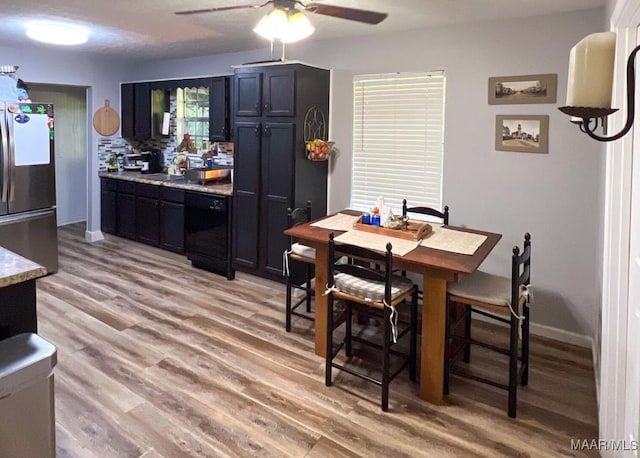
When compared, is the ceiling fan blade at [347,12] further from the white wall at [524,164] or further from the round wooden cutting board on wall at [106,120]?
the round wooden cutting board on wall at [106,120]

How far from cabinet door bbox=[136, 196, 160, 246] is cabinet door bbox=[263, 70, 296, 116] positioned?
2.04 metres

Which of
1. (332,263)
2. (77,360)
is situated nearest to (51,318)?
(77,360)

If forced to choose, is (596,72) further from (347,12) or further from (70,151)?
(70,151)

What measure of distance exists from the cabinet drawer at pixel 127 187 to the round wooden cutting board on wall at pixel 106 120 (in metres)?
0.76

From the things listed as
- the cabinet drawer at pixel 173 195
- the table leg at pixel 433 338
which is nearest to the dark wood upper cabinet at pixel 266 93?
the cabinet drawer at pixel 173 195

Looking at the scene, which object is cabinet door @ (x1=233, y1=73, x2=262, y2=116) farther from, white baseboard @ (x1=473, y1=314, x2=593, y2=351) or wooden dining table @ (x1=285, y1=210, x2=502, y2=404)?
white baseboard @ (x1=473, y1=314, x2=593, y2=351)

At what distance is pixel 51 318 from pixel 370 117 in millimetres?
3125

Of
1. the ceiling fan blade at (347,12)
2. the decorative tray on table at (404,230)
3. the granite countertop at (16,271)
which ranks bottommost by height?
the granite countertop at (16,271)

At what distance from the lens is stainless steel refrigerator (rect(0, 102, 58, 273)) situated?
13.9 ft

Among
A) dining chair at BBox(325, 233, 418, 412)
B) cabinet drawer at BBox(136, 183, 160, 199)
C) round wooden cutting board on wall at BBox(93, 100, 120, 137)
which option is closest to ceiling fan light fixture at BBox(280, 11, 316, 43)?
dining chair at BBox(325, 233, 418, 412)

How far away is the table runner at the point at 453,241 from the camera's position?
2836 mm

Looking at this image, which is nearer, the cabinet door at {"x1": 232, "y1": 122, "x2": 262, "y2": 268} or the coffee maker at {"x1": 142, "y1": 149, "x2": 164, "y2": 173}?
the cabinet door at {"x1": 232, "y1": 122, "x2": 262, "y2": 268}

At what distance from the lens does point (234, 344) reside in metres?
3.34

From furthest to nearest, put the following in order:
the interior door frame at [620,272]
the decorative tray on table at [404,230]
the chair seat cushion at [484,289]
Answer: the decorative tray on table at [404,230] < the chair seat cushion at [484,289] < the interior door frame at [620,272]
